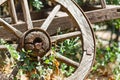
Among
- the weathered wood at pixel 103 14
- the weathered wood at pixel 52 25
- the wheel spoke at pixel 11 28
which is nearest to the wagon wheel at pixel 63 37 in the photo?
the wheel spoke at pixel 11 28

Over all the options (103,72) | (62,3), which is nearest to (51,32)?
(62,3)

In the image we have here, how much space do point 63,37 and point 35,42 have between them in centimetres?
39

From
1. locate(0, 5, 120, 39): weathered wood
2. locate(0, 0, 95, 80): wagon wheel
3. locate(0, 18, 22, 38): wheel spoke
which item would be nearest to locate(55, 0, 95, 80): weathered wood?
locate(0, 0, 95, 80): wagon wheel

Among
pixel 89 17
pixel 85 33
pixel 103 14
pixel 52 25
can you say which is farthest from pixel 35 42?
pixel 103 14

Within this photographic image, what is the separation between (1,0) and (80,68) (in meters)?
1.11

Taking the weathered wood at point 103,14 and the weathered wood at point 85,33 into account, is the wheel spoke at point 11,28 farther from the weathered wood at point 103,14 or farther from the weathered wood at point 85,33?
the weathered wood at point 103,14

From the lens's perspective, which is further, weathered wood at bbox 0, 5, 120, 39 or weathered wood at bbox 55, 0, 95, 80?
weathered wood at bbox 0, 5, 120, 39

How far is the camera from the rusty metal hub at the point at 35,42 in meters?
4.09

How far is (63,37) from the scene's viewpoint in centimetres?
438

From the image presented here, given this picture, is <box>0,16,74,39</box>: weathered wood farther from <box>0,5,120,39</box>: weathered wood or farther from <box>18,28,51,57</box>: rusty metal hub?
<box>18,28,51,57</box>: rusty metal hub

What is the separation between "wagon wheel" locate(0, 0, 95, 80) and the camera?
410 cm

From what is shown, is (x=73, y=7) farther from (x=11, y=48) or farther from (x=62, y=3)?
(x=11, y=48)

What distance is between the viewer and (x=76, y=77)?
4.27 meters

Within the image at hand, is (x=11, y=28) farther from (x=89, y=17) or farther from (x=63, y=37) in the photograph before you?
(x=89, y=17)
